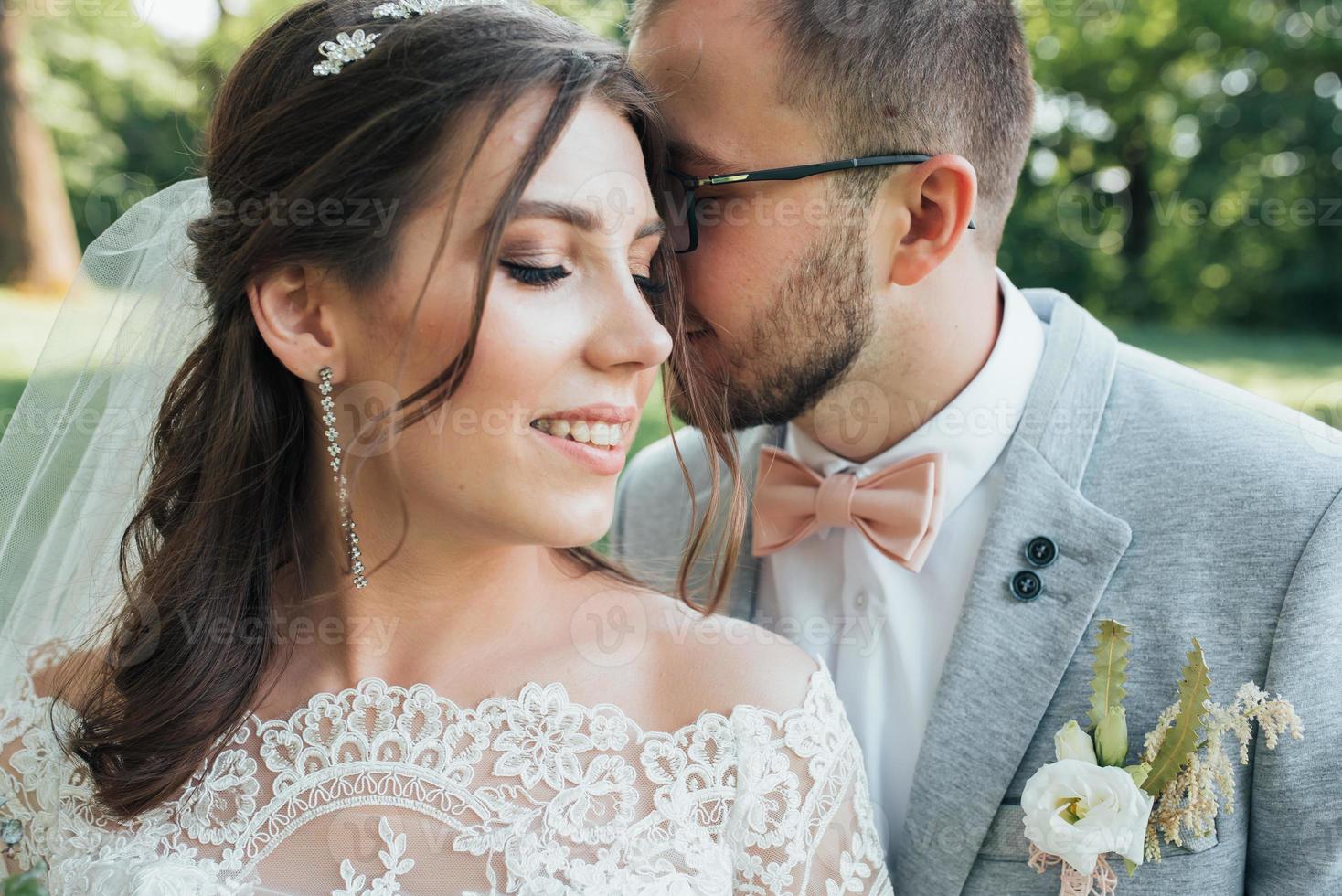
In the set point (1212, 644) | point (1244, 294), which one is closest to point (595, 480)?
point (1212, 644)

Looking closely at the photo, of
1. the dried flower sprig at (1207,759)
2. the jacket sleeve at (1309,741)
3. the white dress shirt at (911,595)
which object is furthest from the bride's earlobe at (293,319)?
the jacket sleeve at (1309,741)

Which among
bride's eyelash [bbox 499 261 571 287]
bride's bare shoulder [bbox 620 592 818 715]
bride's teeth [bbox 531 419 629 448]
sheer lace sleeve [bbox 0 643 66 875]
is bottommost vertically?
sheer lace sleeve [bbox 0 643 66 875]

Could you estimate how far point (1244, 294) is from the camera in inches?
609

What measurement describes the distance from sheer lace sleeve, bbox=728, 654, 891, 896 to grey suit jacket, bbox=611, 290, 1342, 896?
0.32 meters

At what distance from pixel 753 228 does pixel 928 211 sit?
446 millimetres

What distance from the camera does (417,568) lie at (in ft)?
7.84

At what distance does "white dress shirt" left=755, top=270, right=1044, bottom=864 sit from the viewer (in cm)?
272

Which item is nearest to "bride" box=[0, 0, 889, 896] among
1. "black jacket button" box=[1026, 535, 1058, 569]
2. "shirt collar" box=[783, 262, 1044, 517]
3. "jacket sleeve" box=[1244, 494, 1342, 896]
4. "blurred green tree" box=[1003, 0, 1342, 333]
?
"black jacket button" box=[1026, 535, 1058, 569]

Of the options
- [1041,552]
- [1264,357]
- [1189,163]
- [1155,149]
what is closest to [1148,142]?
[1155,149]

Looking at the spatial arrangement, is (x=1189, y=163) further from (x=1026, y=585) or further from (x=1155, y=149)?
(x=1026, y=585)

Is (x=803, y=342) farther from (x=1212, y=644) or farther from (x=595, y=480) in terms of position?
(x=1212, y=644)

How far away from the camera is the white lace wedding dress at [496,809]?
2148mm

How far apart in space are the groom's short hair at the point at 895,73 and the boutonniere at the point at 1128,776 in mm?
1294

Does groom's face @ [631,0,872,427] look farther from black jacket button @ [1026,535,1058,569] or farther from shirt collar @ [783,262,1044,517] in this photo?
black jacket button @ [1026,535,1058,569]
